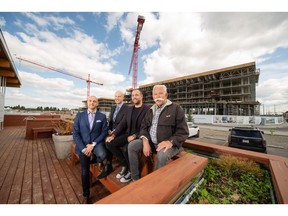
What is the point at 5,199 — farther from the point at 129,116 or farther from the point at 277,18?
the point at 277,18

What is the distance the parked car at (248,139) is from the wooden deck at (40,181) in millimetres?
5925

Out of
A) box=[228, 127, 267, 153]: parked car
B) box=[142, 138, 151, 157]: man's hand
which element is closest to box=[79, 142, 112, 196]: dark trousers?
box=[142, 138, 151, 157]: man's hand

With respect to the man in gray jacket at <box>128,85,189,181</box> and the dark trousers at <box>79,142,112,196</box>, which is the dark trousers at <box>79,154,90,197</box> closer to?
the dark trousers at <box>79,142,112,196</box>

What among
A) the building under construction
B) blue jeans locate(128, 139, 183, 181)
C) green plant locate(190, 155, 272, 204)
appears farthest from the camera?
the building under construction

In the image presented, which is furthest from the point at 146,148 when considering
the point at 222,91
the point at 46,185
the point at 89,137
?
the point at 222,91

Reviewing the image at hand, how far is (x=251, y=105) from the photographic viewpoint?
3384cm

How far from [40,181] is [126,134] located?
1.77 m

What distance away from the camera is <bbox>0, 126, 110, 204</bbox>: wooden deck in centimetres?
189

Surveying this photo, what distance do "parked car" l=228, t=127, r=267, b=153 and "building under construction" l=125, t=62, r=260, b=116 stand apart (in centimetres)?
3276
